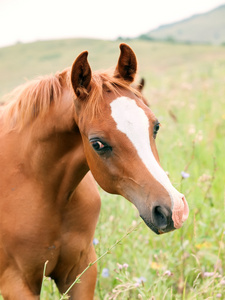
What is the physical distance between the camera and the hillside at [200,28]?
36.9 meters

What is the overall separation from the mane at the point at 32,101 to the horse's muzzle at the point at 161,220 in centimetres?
83

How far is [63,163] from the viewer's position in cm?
215

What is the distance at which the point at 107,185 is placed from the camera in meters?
1.96

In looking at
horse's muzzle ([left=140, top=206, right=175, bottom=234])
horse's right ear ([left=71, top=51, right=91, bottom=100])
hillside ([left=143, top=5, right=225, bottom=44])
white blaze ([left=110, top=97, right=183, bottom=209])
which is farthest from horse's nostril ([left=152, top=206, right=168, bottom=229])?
hillside ([left=143, top=5, right=225, bottom=44])

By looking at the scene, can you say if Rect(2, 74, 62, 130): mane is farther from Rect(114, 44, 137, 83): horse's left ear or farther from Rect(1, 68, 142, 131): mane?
Rect(114, 44, 137, 83): horse's left ear

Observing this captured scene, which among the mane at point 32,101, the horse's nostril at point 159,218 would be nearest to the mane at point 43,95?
the mane at point 32,101

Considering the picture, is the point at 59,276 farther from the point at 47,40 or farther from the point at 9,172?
the point at 47,40

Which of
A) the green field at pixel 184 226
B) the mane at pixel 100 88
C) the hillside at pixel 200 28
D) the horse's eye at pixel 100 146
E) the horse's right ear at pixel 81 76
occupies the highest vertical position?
the horse's right ear at pixel 81 76

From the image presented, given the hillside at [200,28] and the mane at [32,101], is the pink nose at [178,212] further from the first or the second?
the hillside at [200,28]

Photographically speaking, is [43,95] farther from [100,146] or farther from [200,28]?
[200,28]

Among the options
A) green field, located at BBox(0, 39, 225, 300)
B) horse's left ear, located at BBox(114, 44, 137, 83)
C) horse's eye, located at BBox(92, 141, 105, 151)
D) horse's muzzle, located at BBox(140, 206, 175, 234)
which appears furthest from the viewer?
green field, located at BBox(0, 39, 225, 300)

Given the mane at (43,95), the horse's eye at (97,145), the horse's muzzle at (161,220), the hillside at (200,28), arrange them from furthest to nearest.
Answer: the hillside at (200,28) → the mane at (43,95) → the horse's eye at (97,145) → the horse's muzzle at (161,220)

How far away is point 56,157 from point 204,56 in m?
19.7

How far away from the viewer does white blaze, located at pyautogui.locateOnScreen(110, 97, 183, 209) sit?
1746 millimetres
